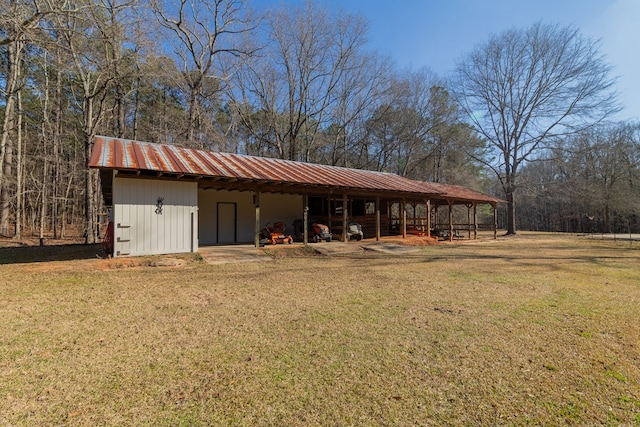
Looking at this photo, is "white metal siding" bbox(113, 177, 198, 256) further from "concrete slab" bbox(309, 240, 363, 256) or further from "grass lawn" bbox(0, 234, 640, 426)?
"concrete slab" bbox(309, 240, 363, 256)

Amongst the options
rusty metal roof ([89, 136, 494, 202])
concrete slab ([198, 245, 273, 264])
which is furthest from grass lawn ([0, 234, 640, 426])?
rusty metal roof ([89, 136, 494, 202])

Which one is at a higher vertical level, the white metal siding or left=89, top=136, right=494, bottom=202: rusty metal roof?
left=89, top=136, right=494, bottom=202: rusty metal roof

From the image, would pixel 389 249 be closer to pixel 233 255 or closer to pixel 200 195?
pixel 233 255

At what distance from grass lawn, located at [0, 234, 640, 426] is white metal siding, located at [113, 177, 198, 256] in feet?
7.91

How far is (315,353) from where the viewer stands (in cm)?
305

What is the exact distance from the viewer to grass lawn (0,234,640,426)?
217cm

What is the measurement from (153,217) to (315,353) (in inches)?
304

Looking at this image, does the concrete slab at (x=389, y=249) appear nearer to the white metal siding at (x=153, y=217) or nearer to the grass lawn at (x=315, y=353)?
the grass lawn at (x=315, y=353)

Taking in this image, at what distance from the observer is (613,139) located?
1126 inches

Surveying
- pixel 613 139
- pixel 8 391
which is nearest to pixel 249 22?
pixel 8 391

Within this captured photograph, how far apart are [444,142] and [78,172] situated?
30497mm

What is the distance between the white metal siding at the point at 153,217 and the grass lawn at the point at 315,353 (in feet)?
7.91

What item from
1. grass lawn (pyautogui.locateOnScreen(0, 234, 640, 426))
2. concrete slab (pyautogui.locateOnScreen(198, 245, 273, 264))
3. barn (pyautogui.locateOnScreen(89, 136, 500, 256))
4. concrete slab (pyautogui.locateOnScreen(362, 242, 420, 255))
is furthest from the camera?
concrete slab (pyautogui.locateOnScreen(362, 242, 420, 255))

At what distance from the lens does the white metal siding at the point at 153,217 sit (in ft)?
27.6
